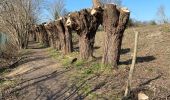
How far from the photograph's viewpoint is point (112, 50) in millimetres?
14430

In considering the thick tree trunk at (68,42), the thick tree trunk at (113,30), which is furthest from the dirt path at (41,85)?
the thick tree trunk at (68,42)

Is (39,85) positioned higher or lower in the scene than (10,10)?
lower

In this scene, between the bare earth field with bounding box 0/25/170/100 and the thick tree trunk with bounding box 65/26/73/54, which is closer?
the bare earth field with bounding box 0/25/170/100

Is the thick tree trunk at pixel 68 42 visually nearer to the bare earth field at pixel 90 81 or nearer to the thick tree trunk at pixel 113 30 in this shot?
the bare earth field at pixel 90 81

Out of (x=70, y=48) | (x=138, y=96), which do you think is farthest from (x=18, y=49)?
(x=138, y=96)

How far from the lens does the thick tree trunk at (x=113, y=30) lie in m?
14.1

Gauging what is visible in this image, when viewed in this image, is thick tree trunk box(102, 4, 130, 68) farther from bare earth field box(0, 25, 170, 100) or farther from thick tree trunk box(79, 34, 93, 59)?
thick tree trunk box(79, 34, 93, 59)

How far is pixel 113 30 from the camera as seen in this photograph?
14.3 metres

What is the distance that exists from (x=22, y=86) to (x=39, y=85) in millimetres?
712

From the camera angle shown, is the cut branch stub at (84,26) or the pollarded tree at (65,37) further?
the pollarded tree at (65,37)

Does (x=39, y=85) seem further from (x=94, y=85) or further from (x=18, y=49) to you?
(x=18, y=49)

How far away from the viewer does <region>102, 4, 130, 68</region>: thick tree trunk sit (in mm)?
14100

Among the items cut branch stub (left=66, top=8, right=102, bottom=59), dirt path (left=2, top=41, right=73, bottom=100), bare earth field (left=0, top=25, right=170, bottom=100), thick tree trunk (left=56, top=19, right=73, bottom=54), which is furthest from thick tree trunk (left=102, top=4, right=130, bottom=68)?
thick tree trunk (left=56, top=19, right=73, bottom=54)

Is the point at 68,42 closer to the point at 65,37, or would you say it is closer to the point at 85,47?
the point at 65,37
